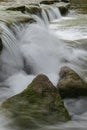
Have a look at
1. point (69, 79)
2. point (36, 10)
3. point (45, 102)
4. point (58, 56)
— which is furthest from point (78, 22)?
point (45, 102)

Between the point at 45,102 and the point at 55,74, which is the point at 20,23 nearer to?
the point at 55,74

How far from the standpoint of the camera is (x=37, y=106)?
714cm

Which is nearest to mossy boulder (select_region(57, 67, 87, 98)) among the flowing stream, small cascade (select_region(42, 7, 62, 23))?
the flowing stream

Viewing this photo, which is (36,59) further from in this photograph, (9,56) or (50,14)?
(50,14)

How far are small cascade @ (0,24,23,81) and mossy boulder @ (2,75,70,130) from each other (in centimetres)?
256

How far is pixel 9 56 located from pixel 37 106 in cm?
378

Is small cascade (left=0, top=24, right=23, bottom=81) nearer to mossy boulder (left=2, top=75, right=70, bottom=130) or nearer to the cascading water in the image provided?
mossy boulder (left=2, top=75, right=70, bottom=130)

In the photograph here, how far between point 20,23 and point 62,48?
1.80 m

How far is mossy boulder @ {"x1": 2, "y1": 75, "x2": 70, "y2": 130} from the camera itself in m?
6.89

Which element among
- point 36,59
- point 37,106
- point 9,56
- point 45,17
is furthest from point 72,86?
point 45,17

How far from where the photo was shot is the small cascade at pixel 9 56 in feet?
33.2

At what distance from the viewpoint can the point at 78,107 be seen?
7984 millimetres

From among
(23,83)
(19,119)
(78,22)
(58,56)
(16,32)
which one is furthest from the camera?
(78,22)

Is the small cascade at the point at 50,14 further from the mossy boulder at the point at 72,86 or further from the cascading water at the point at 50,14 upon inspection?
the mossy boulder at the point at 72,86
